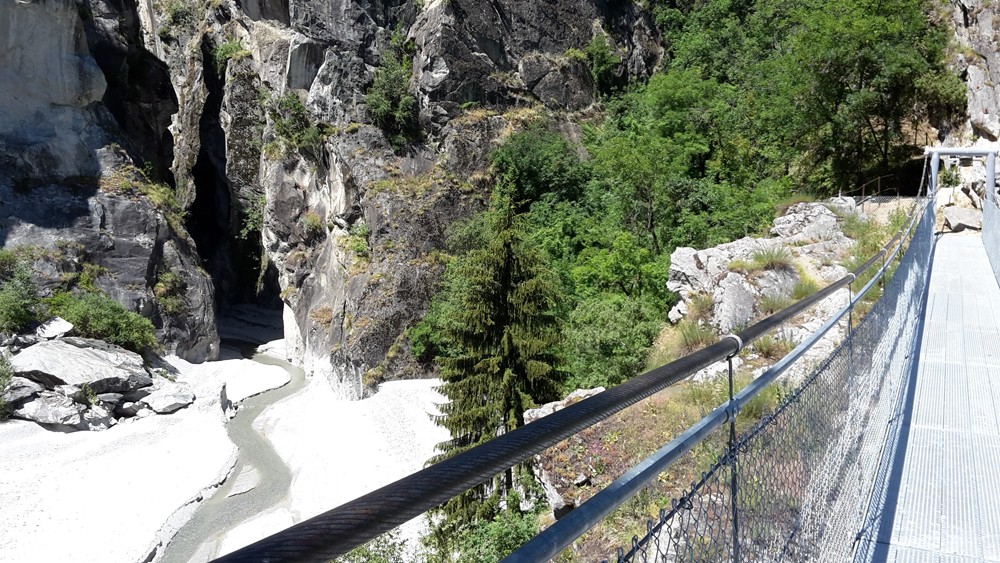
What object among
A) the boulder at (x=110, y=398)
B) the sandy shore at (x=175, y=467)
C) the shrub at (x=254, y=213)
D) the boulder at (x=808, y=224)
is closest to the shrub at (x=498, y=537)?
the sandy shore at (x=175, y=467)

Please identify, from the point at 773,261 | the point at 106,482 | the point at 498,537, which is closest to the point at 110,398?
the point at 106,482

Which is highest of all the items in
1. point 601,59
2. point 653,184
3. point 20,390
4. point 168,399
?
point 601,59

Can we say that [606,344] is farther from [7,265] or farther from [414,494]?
[7,265]

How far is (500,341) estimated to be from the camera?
14.1 metres

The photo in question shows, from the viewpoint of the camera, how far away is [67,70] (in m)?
26.8

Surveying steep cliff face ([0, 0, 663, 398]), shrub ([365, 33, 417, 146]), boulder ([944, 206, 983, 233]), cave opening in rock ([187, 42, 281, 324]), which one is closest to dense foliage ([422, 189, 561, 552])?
steep cliff face ([0, 0, 663, 398])

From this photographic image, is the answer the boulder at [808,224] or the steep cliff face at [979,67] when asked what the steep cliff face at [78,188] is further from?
the steep cliff face at [979,67]

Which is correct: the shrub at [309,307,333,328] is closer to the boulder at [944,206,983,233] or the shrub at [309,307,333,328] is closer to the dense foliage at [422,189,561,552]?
the dense foliage at [422,189,561,552]

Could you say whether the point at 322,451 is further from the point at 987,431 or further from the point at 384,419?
the point at 987,431

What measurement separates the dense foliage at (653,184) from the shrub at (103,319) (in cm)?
1154

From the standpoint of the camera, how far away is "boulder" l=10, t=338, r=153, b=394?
2100 centimetres

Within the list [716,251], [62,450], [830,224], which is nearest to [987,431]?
[716,251]

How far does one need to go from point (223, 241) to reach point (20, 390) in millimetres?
23263

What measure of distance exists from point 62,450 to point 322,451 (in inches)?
310
